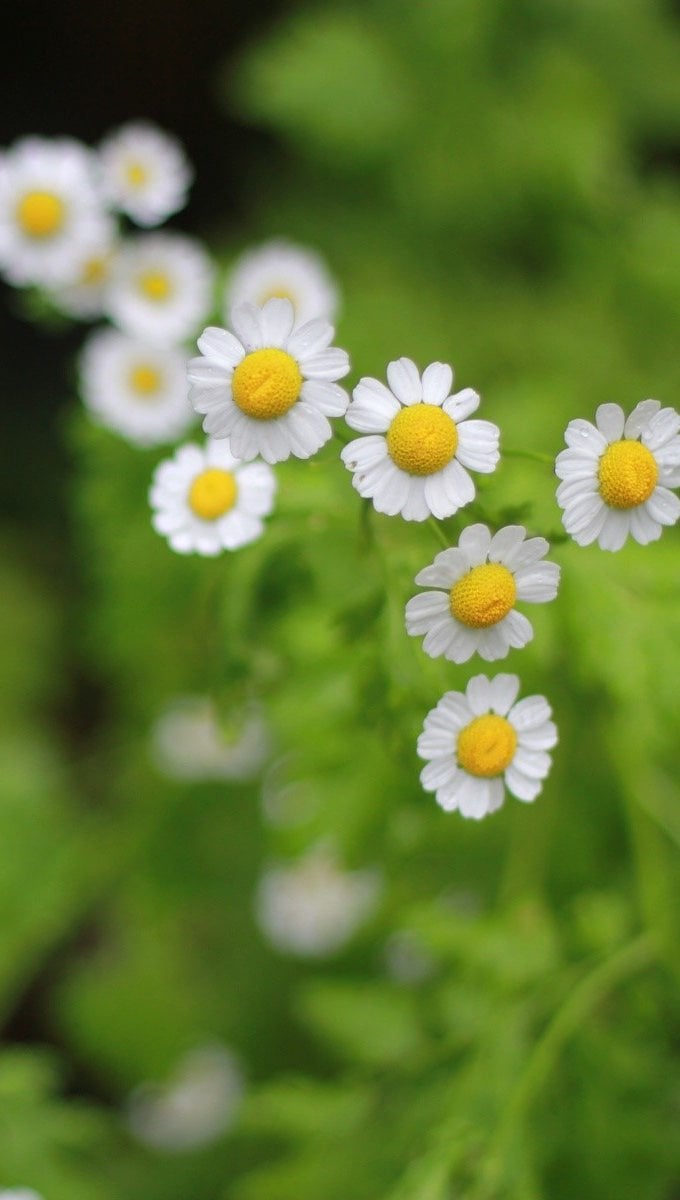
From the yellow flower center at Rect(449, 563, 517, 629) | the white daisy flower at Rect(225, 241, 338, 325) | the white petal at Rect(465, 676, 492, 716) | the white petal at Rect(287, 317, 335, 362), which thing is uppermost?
the white daisy flower at Rect(225, 241, 338, 325)

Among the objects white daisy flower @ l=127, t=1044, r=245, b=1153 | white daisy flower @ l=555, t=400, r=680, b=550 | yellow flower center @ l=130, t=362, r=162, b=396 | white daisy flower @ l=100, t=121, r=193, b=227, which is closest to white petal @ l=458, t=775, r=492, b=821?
white daisy flower @ l=555, t=400, r=680, b=550

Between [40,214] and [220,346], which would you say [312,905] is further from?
[220,346]

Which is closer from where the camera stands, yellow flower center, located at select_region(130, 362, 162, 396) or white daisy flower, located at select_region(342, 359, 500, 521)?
white daisy flower, located at select_region(342, 359, 500, 521)

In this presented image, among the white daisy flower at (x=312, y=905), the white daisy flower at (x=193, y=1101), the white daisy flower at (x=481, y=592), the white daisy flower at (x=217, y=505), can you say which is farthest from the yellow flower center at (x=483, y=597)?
the white daisy flower at (x=193, y=1101)

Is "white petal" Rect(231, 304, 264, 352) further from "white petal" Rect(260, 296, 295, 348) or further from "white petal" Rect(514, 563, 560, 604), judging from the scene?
"white petal" Rect(514, 563, 560, 604)

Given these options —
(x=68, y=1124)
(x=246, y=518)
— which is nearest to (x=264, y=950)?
(x=68, y=1124)

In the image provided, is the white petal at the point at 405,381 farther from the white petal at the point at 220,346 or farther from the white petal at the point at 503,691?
the white petal at the point at 503,691

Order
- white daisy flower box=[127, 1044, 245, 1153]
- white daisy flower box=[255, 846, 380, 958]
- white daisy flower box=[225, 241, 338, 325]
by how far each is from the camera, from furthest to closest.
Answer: white daisy flower box=[127, 1044, 245, 1153] < white daisy flower box=[255, 846, 380, 958] < white daisy flower box=[225, 241, 338, 325]
